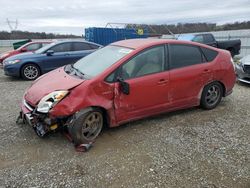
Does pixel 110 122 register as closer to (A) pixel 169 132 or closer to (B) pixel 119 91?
(B) pixel 119 91

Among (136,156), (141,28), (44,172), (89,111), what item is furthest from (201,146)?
(141,28)

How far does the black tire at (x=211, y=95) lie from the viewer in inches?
210

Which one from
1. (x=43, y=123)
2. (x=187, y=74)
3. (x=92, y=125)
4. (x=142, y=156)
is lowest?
(x=142, y=156)

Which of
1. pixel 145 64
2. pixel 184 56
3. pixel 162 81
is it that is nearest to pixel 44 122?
pixel 145 64

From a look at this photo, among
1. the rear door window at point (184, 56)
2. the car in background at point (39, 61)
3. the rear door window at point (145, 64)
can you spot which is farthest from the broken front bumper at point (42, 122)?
the car in background at point (39, 61)

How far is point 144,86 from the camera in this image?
14.4ft

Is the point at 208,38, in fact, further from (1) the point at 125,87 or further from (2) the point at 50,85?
(2) the point at 50,85

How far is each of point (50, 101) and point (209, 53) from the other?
3.36m

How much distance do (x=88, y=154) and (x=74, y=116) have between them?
0.58m

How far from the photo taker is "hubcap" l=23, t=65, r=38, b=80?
360 inches

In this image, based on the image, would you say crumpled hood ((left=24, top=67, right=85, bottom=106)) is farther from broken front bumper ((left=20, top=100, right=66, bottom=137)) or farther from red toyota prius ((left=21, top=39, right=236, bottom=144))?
broken front bumper ((left=20, top=100, right=66, bottom=137))

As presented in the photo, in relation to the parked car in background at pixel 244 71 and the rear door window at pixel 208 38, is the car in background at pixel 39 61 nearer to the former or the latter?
the parked car in background at pixel 244 71

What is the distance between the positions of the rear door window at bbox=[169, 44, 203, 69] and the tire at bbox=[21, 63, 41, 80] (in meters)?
5.91

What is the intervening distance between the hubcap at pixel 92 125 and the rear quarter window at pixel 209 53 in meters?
2.62
